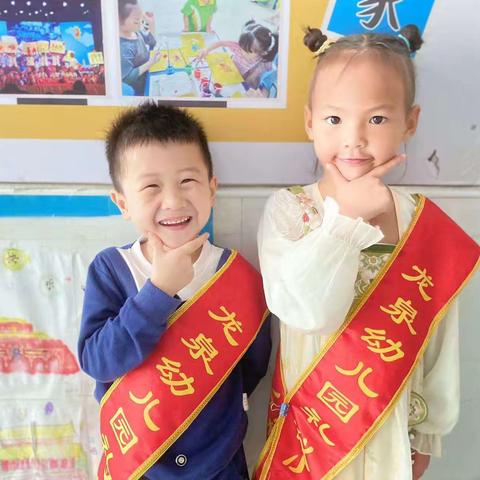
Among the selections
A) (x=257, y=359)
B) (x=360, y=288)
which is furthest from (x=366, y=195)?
(x=257, y=359)

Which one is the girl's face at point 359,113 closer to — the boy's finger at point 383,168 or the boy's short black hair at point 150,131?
the boy's finger at point 383,168

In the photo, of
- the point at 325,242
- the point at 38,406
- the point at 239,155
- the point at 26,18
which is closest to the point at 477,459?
the point at 325,242

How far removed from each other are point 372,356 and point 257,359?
0.82 ft

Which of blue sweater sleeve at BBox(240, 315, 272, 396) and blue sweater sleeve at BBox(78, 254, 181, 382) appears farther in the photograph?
blue sweater sleeve at BBox(240, 315, 272, 396)

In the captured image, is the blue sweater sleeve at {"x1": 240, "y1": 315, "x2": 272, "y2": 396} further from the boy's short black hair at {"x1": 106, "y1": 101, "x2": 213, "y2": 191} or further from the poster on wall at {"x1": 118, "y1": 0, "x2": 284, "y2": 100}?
the poster on wall at {"x1": 118, "y1": 0, "x2": 284, "y2": 100}

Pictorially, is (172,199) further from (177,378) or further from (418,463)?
(418,463)

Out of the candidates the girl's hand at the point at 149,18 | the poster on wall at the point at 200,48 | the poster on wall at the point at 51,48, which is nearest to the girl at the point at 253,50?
the poster on wall at the point at 200,48

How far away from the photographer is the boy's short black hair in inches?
31.4

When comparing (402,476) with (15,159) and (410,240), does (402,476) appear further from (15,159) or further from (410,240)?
(15,159)

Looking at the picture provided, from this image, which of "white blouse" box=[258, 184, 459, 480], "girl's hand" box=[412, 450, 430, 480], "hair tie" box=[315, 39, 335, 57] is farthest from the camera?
"girl's hand" box=[412, 450, 430, 480]

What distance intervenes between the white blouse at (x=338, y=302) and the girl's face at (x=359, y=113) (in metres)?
0.10

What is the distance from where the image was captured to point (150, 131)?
2.62ft

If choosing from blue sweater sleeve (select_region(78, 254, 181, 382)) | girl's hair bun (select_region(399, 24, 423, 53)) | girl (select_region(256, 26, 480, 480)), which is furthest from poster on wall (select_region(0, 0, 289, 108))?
blue sweater sleeve (select_region(78, 254, 181, 382))

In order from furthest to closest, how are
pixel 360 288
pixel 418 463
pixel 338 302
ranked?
pixel 418 463 → pixel 360 288 → pixel 338 302
